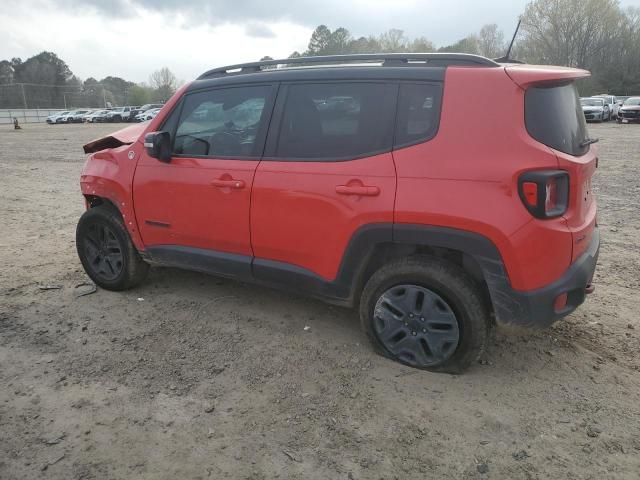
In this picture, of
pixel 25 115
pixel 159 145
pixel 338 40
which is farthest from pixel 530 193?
pixel 338 40

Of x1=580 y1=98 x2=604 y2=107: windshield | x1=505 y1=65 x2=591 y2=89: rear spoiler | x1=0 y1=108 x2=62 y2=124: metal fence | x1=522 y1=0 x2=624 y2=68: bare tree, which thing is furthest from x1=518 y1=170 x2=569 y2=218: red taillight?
x1=522 y1=0 x2=624 y2=68: bare tree

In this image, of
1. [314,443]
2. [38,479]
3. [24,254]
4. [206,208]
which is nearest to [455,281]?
[314,443]

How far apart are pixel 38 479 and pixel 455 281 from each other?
2291 mm

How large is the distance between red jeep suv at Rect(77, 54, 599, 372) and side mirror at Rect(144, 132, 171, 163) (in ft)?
0.04

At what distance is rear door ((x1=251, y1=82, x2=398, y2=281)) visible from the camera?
2.94 m

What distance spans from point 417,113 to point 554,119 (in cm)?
73

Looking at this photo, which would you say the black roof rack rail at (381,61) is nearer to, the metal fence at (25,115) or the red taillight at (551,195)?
the red taillight at (551,195)

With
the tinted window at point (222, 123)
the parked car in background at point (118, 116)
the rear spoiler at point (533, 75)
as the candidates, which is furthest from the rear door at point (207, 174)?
the parked car in background at point (118, 116)

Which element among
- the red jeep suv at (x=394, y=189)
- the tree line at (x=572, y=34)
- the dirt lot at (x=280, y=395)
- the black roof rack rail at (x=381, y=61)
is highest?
the tree line at (x=572, y=34)

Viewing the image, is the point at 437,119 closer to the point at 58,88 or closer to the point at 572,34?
the point at 58,88

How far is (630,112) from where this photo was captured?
28250mm

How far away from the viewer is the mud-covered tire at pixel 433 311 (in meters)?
2.83

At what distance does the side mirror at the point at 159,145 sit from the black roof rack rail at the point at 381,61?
0.66 metres

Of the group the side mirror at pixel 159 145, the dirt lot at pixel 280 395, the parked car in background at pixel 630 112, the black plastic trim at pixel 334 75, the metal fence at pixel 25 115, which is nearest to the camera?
the dirt lot at pixel 280 395
